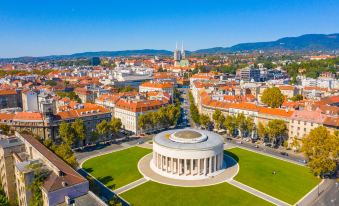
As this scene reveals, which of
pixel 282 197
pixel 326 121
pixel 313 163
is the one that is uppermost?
pixel 326 121

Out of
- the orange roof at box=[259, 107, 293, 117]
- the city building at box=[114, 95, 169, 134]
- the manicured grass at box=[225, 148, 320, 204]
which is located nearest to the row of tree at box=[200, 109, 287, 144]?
the orange roof at box=[259, 107, 293, 117]

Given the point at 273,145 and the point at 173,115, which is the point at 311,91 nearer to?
the point at 273,145

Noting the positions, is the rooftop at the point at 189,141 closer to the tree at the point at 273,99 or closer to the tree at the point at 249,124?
the tree at the point at 249,124

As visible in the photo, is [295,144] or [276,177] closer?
[276,177]

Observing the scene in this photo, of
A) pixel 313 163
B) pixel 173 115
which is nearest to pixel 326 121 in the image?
pixel 313 163

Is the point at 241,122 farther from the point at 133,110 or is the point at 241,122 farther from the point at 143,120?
the point at 133,110

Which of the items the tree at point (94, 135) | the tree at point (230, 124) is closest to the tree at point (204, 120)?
the tree at point (230, 124)

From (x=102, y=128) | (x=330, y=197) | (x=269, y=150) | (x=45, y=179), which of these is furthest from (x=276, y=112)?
(x=45, y=179)
